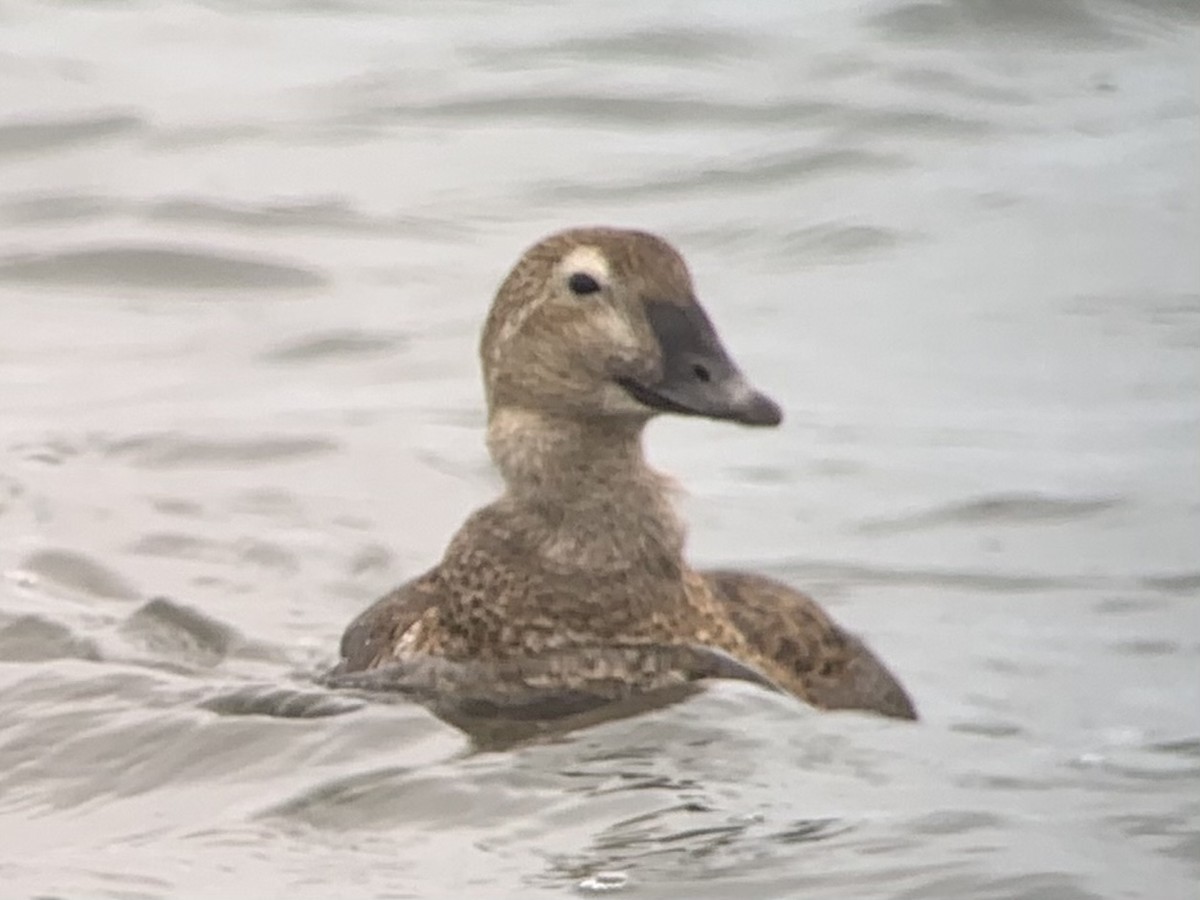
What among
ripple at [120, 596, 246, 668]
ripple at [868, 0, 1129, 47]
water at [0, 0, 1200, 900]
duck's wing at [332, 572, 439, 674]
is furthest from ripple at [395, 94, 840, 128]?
duck's wing at [332, 572, 439, 674]

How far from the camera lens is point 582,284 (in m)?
9.48

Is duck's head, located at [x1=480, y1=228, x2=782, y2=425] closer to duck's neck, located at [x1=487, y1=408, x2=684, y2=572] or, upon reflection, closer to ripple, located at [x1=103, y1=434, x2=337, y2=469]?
duck's neck, located at [x1=487, y1=408, x2=684, y2=572]

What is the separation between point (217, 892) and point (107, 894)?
0.24m

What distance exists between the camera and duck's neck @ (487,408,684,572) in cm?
962

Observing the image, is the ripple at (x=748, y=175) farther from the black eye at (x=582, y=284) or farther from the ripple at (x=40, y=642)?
the black eye at (x=582, y=284)

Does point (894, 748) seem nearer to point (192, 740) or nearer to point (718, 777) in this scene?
point (718, 777)

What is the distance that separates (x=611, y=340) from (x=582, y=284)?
7.2 inches

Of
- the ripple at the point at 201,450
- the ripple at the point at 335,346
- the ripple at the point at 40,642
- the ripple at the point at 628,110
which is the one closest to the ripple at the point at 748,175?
the ripple at the point at 628,110

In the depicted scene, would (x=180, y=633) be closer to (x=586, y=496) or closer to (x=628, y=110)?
(x=586, y=496)

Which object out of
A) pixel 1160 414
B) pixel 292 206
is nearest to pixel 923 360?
pixel 1160 414

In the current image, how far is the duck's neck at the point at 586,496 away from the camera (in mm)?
9625

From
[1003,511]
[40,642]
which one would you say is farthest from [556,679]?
[1003,511]

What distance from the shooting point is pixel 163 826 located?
8.60m

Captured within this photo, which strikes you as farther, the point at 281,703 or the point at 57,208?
the point at 57,208
